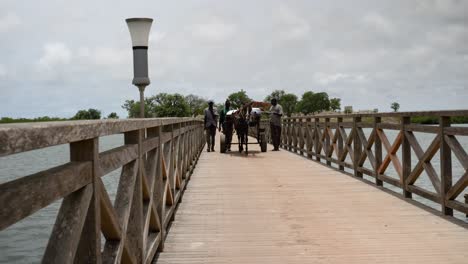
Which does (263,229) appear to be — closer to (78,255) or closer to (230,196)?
(230,196)

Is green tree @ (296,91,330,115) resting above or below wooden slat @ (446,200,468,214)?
above

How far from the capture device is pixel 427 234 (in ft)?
19.2

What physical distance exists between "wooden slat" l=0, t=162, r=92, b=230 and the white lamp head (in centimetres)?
737

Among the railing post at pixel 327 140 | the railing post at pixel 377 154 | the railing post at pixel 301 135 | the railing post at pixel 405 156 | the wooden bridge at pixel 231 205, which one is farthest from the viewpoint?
the railing post at pixel 301 135

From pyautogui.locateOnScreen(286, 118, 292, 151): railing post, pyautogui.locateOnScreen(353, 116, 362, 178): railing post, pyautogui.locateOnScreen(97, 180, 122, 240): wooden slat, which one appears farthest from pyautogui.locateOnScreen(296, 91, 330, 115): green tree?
pyautogui.locateOnScreen(97, 180, 122, 240): wooden slat

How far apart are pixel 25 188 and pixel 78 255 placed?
0.80m

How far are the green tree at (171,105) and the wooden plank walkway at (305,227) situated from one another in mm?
139489

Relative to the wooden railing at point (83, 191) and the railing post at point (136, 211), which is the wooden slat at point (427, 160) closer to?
the wooden railing at point (83, 191)

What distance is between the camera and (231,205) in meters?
7.86

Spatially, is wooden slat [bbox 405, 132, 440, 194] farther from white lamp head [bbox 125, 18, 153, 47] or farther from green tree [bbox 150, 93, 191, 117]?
green tree [bbox 150, 93, 191, 117]

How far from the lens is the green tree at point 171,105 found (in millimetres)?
150250

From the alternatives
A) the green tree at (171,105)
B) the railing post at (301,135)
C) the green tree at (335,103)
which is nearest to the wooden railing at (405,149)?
the railing post at (301,135)

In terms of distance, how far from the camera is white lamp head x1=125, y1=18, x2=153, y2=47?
31.1ft

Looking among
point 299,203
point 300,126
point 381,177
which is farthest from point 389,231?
point 300,126
